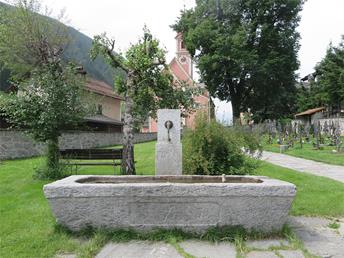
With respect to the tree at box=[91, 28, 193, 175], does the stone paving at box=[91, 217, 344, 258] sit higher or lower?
lower

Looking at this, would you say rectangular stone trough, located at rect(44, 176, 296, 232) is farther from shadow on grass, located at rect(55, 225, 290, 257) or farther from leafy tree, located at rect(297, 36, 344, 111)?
leafy tree, located at rect(297, 36, 344, 111)

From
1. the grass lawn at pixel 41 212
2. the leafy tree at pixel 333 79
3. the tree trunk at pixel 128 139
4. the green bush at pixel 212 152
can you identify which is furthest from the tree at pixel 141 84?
the leafy tree at pixel 333 79

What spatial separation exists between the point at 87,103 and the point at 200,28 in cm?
2593

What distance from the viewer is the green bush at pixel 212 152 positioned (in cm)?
818

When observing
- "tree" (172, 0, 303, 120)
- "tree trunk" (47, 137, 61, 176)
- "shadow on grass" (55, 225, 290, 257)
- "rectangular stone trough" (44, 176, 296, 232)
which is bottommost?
"shadow on grass" (55, 225, 290, 257)

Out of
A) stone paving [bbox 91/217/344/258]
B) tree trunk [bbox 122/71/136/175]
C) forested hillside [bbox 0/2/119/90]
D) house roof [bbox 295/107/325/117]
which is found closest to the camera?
stone paving [bbox 91/217/344/258]

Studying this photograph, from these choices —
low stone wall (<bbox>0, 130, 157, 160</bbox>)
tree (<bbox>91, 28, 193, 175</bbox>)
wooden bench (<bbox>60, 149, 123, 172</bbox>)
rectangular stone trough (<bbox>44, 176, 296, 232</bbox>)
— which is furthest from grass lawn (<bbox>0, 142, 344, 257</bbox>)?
low stone wall (<bbox>0, 130, 157, 160</bbox>)

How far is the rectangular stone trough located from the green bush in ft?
10.6

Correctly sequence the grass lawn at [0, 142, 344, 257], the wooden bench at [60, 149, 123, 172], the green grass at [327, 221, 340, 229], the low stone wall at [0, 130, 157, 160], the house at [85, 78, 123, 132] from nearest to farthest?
the grass lawn at [0, 142, 344, 257], the green grass at [327, 221, 340, 229], the wooden bench at [60, 149, 123, 172], the low stone wall at [0, 130, 157, 160], the house at [85, 78, 123, 132]

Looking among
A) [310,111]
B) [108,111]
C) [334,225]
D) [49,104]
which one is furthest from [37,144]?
[310,111]

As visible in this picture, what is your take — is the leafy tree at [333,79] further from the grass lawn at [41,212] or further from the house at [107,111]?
the grass lawn at [41,212]

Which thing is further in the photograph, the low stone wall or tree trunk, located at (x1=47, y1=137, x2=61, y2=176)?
the low stone wall

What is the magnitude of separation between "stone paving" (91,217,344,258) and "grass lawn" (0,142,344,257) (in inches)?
15.4

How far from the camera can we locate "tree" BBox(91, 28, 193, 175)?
945 centimetres
